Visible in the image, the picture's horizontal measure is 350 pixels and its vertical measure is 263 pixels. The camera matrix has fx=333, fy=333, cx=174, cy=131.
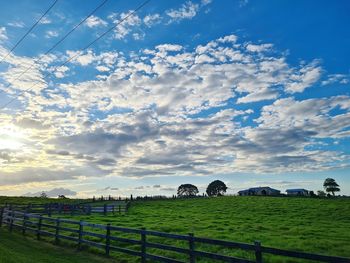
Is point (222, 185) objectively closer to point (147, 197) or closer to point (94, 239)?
point (147, 197)

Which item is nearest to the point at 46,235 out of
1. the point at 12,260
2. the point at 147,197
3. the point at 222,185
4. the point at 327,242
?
the point at 12,260

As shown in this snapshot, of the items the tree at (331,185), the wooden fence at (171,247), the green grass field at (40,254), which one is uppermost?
the tree at (331,185)

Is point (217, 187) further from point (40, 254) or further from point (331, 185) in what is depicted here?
point (40, 254)

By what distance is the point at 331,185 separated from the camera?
457ft

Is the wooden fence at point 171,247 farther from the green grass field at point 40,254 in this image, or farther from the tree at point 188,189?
the tree at point 188,189

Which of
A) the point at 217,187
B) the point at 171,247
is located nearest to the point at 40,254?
the point at 171,247

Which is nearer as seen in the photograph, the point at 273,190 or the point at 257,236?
the point at 257,236

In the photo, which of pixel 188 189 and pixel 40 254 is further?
pixel 188 189

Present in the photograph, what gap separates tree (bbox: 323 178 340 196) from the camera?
454 feet

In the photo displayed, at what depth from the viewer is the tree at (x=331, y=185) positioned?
454 ft

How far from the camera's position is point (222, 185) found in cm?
15100

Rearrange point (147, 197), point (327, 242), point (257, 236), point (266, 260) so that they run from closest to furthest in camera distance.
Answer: point (266, 260) → point (327, 242) → point (257, 236) → point (147, 197)

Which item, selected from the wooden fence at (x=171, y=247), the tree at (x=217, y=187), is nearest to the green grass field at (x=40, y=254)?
the wooden fence at (x=171, y=247)

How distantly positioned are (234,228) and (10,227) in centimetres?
1768
